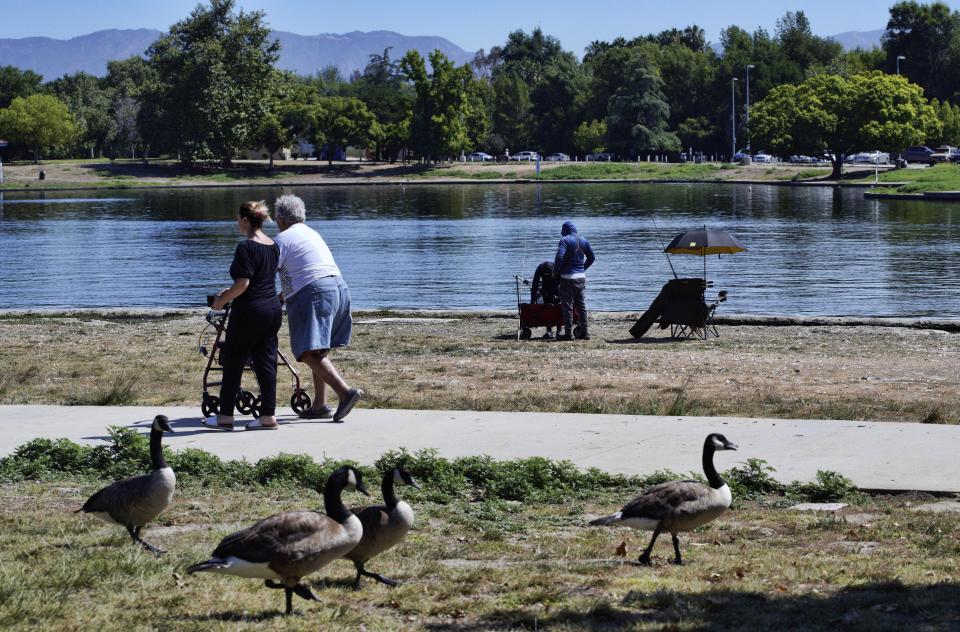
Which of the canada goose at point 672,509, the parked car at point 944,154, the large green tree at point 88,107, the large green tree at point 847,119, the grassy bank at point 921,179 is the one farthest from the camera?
the large green tree at point 88,107

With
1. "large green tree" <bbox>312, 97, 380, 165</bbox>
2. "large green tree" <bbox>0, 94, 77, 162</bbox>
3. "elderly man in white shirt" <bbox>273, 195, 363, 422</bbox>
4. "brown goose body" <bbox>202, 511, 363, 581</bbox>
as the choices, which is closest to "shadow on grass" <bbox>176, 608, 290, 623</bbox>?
"brown goose body" <bbox>202, 511, 363, 581</bbox>

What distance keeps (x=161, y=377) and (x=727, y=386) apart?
6.30 metres

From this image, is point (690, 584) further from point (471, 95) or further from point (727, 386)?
point (471, 95)

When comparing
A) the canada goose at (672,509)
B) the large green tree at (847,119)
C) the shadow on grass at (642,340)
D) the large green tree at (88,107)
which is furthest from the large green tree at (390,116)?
the canada goose at (672,509)

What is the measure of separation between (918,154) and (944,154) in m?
2.14

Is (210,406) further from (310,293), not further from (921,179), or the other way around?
(921,179)

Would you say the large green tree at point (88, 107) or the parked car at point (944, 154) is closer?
the parked car at point (944, 154)

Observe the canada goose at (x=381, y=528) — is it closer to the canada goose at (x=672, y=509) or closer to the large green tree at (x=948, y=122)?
the canada goose at (x=672, y=509)

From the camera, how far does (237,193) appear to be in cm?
10038

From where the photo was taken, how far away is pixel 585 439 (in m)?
10.1

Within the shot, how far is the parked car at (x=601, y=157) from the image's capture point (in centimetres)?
13162

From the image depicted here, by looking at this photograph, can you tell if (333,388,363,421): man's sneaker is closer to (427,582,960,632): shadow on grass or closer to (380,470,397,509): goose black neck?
(380,470,397,509): goose black neck

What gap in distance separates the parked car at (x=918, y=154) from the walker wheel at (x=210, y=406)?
107 metres

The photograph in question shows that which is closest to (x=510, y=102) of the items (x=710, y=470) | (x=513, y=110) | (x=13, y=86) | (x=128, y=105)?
(x=513, y=110)
